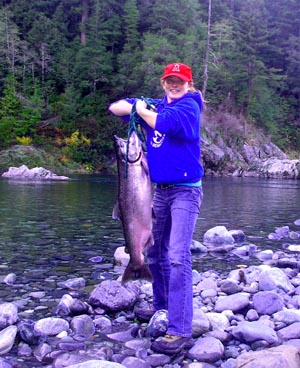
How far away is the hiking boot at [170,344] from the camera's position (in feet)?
14.1

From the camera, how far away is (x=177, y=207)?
4.61 metres

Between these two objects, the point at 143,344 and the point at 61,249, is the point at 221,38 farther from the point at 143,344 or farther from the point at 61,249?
the point at 143,344

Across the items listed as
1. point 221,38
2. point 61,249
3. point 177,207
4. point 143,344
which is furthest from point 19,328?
point 221,38

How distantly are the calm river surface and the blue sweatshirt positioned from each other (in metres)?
3.04

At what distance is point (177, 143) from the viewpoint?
4.57 m

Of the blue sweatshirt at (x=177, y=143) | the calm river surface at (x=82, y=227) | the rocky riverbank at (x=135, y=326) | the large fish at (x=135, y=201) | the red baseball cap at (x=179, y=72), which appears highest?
the red baseball cap at (x=179, y=72)

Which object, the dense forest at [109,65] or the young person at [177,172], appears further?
the dense forest at [109,65]

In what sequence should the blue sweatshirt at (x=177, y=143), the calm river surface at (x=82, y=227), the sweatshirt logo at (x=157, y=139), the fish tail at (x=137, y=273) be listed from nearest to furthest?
1. the blue sweatshirt at (x=177, y=143)
2. the sweatshirt logo at (x=157, y=139)
3. the fish tail at (x=137, y=273)
4. the calm river surface at (x=82, y=227)

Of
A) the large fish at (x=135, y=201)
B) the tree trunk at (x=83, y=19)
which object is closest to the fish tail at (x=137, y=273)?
the large fish at (x=135, y=201)

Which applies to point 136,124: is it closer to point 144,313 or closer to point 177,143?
point 177,143

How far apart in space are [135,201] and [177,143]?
27.2 inches

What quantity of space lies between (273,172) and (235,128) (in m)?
9.96

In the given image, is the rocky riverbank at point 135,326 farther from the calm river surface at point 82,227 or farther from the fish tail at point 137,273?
the calm river surface at point 82,227

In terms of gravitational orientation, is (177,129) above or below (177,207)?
above
